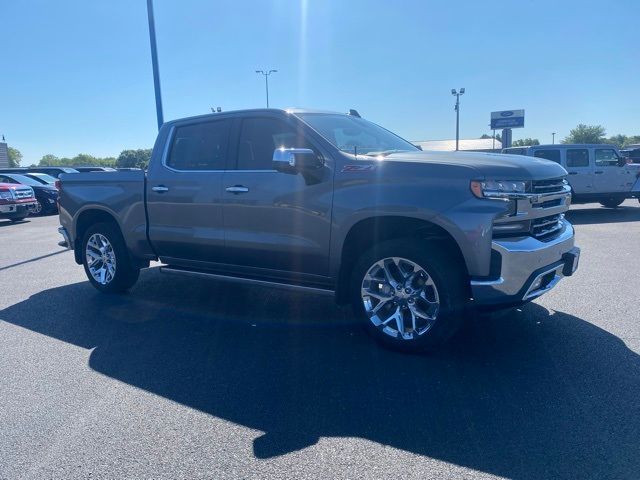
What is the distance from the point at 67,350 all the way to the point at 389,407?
3.02 m

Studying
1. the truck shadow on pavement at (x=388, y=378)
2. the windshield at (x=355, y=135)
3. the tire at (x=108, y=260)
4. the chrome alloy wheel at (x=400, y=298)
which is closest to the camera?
the truck shadow on pavement at (x=388, y=378)

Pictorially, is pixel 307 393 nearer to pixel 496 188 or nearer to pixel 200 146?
pixel 496 188

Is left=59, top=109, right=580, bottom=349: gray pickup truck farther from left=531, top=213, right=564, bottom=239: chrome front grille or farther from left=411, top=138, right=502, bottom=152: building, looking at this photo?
left=411, top=138, right=502, bottom=152: building

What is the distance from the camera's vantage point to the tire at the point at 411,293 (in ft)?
13.7

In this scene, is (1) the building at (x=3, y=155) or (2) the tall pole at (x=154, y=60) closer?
(2) the tall pole at (x=154, y=60)

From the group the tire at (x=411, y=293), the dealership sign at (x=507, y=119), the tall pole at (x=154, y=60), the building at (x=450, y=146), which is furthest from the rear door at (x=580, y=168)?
the dealership sign at (x=507, y=119)

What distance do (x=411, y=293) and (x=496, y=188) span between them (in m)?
1.07

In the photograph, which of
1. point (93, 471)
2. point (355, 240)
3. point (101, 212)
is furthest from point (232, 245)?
point (93, 471)

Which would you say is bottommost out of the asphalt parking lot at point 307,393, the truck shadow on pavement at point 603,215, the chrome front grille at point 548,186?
the asphalt parking lot at point 307,393

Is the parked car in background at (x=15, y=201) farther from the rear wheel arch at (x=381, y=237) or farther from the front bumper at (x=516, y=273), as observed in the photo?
the front bumper at (x=516, y=273)

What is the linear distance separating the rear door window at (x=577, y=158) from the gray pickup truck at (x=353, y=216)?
10.5m

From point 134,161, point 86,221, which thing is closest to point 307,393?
point 86,221

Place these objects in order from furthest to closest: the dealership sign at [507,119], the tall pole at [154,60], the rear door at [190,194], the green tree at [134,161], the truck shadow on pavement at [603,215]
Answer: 1. the dealership sign at [507,119]
2. the truck shadow on pavement at [603,215]
3. the tall pole at [154,60]
4. the green tree at [134,161]
5. the rear door at [190,194]

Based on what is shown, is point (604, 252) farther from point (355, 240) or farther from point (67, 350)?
point (67, 350)
